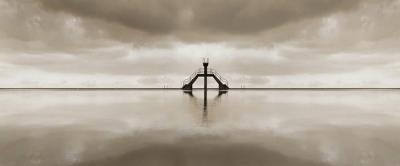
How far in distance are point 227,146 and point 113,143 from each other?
513 centimetres

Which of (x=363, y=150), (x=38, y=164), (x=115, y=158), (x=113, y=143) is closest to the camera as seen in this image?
(x=38, y=164)

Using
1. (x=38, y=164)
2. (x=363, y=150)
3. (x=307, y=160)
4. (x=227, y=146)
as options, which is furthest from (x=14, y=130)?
(x=363, y=150)

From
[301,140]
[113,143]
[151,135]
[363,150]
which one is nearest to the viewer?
[363,150]

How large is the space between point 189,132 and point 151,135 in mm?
2120

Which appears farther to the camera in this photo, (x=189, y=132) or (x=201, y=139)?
(x=189, y=132)

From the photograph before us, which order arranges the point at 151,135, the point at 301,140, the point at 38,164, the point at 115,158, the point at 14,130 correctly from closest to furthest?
the point at 38,164
the point at 115,158
the point at 301,140
the point at 151,135
the point at 14,130

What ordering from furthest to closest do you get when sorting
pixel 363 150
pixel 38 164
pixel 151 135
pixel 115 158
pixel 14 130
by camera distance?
pixel 14 130, pixel 151 135, pixel 363 150, pixel 115 158, pixel 38 164

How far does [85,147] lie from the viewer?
35.6 ft

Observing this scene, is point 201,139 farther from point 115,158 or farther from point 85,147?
point 85,147

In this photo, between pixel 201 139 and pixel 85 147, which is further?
pixel 201 139

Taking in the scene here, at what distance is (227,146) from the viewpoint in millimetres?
10961

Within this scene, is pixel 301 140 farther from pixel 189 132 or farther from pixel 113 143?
pixel 113 143

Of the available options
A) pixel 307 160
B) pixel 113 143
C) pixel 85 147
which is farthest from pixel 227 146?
pixel 85 147

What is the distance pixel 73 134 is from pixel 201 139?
7.02m
